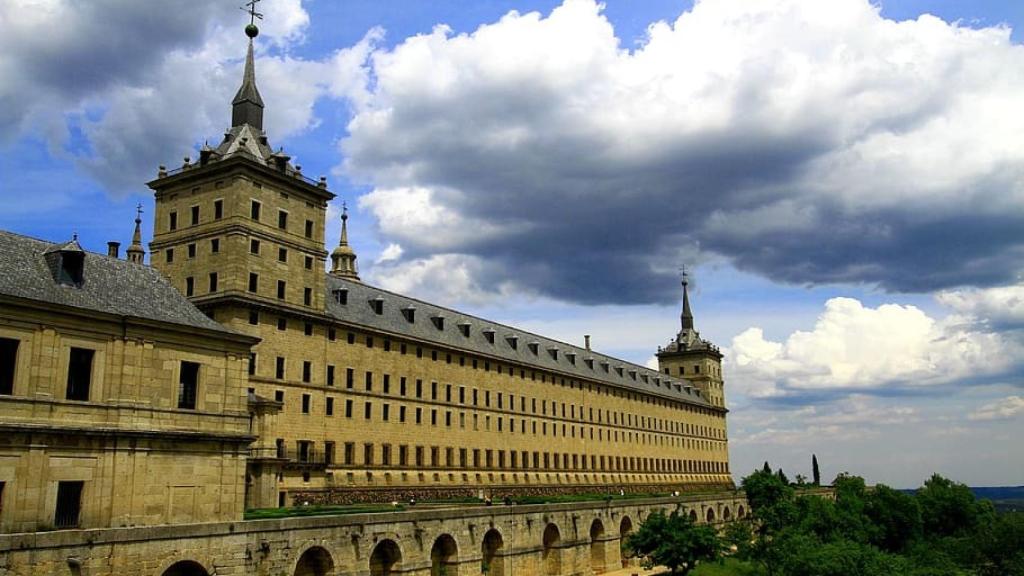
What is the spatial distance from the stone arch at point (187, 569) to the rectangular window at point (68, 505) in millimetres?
4158

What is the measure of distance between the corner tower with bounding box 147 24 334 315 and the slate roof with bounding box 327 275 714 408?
508 cm

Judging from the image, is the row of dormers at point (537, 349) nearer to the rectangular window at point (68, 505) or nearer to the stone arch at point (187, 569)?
the rectangular window at point (68, 505)

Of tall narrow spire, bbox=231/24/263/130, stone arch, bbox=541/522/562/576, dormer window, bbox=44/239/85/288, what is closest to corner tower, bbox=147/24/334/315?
tall narrow spire, bbox=231/24/263/130

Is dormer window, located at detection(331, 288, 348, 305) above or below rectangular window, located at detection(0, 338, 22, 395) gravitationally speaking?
above

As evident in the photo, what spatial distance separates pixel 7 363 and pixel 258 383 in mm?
24135

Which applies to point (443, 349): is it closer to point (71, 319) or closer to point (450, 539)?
point (450, 539)

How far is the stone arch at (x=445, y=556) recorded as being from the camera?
41406mm

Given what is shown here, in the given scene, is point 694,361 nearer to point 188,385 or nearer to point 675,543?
point 675,543

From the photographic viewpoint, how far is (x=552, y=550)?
52.7m

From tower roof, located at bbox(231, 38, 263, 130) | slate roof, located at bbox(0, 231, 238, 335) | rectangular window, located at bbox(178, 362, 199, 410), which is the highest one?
tower roof, located at bbox(231, 38, 263, 130)

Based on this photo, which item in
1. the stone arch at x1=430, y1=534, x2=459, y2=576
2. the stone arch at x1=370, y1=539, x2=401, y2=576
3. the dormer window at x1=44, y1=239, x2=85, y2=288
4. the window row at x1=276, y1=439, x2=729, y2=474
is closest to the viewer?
the dormer window at x1=44, y1=239, x2=85, y2=288

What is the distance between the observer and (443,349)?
72.8m

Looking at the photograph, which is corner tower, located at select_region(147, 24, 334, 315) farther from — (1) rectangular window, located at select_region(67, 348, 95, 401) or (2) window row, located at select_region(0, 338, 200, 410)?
(1) rectangular window, located at select_region(67, 348, 95, 401)

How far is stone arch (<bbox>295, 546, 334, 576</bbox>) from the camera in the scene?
111 feet
